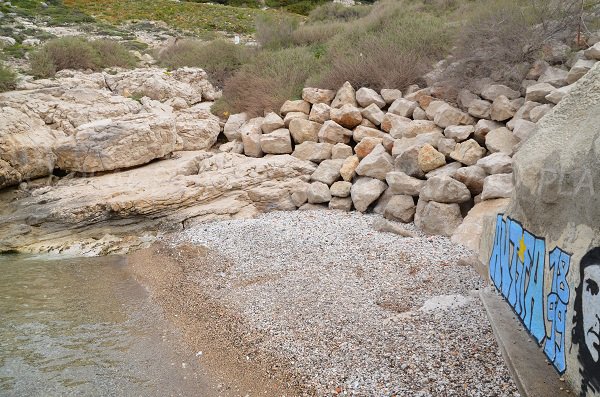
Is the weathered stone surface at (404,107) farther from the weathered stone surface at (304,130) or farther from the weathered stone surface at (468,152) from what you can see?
the weathered stone surface at (468,152)

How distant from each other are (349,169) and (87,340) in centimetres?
574

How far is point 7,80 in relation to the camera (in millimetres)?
11648

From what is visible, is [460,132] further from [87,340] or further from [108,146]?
[108,146]

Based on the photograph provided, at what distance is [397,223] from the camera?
780 centimetres

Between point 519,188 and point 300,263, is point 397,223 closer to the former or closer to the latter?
point 300,263

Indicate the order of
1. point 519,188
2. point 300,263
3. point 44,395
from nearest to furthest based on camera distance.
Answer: point 519,188, point 44,395, point 300,263

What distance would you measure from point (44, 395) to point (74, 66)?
12.6m

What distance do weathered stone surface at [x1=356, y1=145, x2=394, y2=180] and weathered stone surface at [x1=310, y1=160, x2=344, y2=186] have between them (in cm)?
58


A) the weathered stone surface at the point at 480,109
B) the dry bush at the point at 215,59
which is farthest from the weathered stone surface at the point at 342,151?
the dry bush at the point at 215,59

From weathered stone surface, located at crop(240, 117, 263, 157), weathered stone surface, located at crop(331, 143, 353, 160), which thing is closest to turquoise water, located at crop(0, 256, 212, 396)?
weathered stone surface, located at crop(240, 117, 263, 157)

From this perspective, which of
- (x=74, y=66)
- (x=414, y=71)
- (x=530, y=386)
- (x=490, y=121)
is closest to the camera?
(x=530, y=386)

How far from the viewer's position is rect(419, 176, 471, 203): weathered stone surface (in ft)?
23.6

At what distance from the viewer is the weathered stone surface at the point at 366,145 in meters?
9.47

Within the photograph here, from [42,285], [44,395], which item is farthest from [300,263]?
[42,285]
